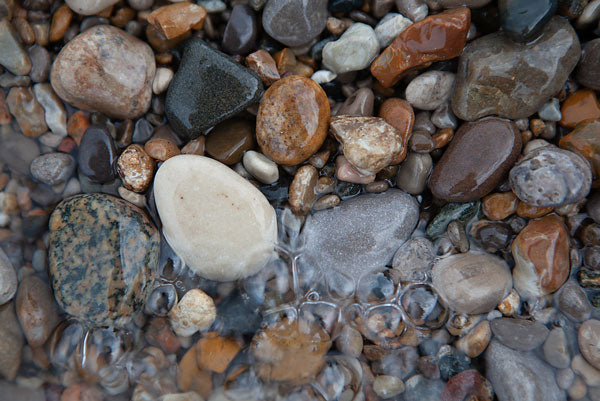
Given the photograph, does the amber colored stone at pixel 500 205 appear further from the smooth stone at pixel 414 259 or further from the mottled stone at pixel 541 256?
the smooth stone at pixel 414 259

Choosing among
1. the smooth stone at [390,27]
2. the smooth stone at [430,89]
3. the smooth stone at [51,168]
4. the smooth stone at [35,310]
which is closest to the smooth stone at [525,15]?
the smooth stone at [430,89]

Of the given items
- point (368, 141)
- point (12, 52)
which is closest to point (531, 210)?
point (368, 141)

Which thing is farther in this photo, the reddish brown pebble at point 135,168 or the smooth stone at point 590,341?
the reddish brown pebble at point 135,168

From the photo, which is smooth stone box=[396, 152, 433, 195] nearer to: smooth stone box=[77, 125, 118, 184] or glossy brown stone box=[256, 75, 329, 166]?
→ glossy brown stone box=[256, 75, 329, 166]

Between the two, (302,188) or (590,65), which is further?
(302,188)

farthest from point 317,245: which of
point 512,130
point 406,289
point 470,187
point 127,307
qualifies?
point 512,130

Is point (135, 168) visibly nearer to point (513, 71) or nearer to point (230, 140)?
point (230, 140)
